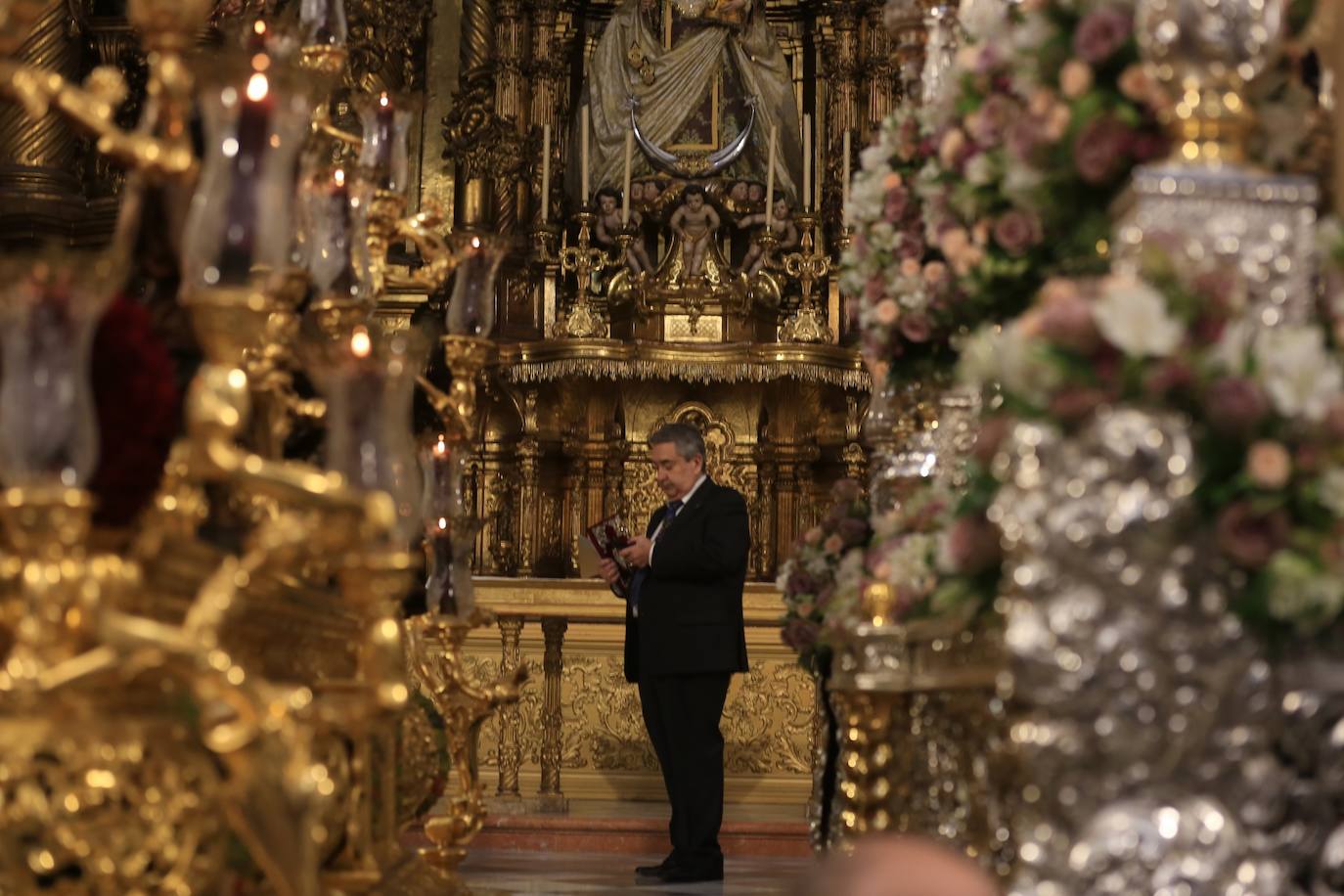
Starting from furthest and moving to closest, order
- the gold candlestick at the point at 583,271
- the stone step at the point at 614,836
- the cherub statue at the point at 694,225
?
1. the cherub statue at the point at 694,225
2. the gold candlestick at the point at 583,271
3. the stone step at the point at 614,836

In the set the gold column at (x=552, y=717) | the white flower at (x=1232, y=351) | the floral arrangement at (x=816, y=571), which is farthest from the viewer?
the gold column at (x=552, y=717)

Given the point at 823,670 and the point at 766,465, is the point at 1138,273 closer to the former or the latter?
the point at 823,670

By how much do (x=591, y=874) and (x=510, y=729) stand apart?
6.05 feet

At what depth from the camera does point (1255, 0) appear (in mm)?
3408

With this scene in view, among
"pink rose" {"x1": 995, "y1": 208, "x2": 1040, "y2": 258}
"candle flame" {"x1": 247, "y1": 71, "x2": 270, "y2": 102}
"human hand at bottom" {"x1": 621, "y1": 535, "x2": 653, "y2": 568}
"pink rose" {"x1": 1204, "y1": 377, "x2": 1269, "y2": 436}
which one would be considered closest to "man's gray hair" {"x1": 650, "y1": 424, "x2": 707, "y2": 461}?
"human hand at bottom" {"x1": 621, "y1": 535, "x2": 653, "y2": 568}

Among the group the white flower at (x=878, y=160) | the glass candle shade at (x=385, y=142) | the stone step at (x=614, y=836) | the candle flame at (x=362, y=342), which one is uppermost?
the glass candle shade at (x=385, y=142)

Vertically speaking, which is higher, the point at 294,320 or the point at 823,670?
the point at 294,320

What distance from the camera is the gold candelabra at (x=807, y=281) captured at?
38.4ft

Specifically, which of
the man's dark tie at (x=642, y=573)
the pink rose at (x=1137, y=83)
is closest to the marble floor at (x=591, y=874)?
the man's dark tie at (x=642, y=573)

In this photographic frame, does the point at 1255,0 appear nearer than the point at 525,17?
Yes

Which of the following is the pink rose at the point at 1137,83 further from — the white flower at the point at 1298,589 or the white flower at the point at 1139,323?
the white flower at the point at 1298,589

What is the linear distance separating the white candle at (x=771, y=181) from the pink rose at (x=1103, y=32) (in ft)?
26.8

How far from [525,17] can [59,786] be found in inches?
386

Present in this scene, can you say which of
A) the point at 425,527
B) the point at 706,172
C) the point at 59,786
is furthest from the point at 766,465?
the point at 59,786
